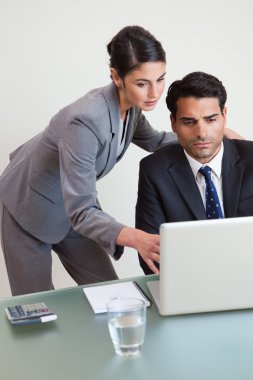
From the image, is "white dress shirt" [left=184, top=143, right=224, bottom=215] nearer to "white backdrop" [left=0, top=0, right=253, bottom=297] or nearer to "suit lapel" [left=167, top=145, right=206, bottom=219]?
"suit lapel" [left=167, top=145, right=206, bottom=219]

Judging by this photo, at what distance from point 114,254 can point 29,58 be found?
1700mm

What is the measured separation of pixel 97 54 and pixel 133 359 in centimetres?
223

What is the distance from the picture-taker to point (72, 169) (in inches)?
68.4

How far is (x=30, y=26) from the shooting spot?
3.01m

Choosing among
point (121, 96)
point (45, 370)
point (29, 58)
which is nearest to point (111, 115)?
point (121, 96)

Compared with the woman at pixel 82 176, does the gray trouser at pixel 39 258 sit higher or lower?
lower

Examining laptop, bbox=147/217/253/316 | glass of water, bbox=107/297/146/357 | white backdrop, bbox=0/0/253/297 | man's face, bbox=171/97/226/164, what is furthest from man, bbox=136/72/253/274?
white backdrop, bbox=0/0/253/297

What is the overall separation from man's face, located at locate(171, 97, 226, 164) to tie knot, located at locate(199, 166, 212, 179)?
0.15ft

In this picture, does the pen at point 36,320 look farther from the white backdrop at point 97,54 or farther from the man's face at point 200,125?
the white backdrop at point 97,54

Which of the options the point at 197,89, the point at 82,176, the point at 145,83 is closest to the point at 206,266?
the point at 82,176

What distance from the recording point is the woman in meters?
1.72

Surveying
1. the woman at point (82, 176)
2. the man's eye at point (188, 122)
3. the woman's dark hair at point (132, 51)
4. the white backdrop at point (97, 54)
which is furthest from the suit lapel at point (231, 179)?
the white backdrop at point (97, 54)

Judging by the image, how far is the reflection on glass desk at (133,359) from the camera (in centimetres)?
118

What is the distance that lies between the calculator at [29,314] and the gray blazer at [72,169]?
0.99 feet
